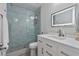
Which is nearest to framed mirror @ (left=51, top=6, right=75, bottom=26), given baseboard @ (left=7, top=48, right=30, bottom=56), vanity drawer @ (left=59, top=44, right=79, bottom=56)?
vanity drawer @ (left=59, top=44, right=79, bottom=56)

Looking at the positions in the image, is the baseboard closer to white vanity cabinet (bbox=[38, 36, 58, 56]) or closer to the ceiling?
white vanity cabinet (bbox=[38, 36, 58, 56])

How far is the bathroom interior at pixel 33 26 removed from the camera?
1.26m

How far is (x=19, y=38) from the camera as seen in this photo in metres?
1.32

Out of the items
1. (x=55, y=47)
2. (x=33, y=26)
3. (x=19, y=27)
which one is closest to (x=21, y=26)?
(x=19, y=27)

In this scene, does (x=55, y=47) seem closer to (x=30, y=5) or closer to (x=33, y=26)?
(x=33, y=26)

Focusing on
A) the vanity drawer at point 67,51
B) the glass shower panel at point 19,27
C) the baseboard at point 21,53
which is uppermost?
the glass shower panel at point 19,27

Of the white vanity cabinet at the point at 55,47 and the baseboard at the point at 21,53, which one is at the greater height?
the white vanity cabinet at the point at 55,47

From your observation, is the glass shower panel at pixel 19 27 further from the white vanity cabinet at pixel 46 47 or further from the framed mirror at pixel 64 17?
the framed mirror at pixel 64 17

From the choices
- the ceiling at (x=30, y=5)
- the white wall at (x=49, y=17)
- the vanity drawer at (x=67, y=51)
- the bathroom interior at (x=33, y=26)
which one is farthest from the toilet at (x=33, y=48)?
the ceiling at (x=30, y=5)

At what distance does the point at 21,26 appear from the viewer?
1.33 metres

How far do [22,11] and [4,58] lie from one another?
72 cm

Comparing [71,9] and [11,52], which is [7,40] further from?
[71,9]

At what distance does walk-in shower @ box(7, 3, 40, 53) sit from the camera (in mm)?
1300

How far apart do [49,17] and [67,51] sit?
0.63m
